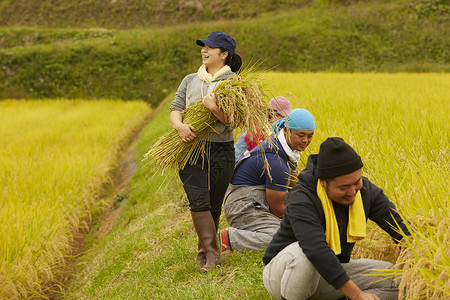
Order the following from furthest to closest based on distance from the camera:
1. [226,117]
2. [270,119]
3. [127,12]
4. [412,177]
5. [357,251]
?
[127,12]
[270,119]
[226,117]
[357,251]
[412,177]

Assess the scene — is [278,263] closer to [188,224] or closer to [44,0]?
[188,224]

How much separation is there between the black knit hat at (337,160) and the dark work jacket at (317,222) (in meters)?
0.14

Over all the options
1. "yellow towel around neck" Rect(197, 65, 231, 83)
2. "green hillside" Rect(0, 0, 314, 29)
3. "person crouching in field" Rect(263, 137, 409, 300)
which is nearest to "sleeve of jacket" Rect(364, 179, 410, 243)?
"person crouching in field" Rect(263, 137, 409, 300)

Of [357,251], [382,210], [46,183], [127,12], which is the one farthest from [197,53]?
[382,210]

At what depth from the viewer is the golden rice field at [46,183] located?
351 cm

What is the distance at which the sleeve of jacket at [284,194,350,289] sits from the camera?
175cm

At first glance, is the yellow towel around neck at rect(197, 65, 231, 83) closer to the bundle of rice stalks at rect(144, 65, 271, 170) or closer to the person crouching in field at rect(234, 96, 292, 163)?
the bundle of rice stalks at rect(144, 65, 271, 170)

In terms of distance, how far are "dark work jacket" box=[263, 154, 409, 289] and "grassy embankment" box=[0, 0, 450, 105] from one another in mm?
15563

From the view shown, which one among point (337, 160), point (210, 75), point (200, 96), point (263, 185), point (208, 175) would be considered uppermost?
point (210, 75)

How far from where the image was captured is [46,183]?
17.3 ft

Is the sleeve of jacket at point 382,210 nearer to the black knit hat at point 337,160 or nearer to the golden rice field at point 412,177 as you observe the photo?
the golden rice field at point 412,177

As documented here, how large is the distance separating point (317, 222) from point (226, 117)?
1.05 meters

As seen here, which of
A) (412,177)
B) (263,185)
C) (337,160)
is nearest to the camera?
(337,160)

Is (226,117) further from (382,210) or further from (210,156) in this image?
(382,210)
